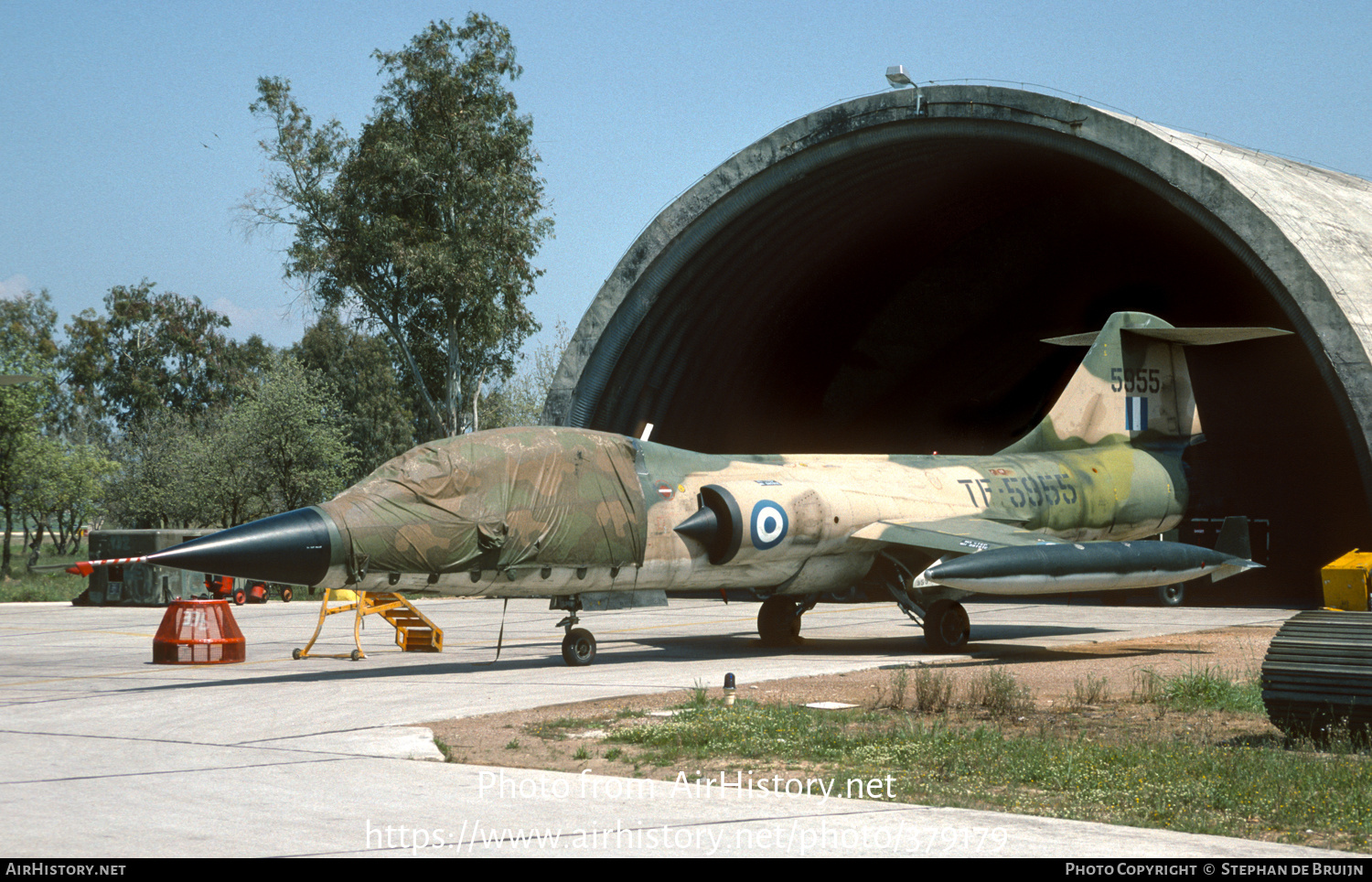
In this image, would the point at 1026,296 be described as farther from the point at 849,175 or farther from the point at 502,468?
the point at 502,468

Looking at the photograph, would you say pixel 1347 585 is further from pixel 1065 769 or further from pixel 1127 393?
pixel 1065 769

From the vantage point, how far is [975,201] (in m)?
33.7

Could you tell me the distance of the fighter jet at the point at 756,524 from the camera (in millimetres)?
Answer: 14461

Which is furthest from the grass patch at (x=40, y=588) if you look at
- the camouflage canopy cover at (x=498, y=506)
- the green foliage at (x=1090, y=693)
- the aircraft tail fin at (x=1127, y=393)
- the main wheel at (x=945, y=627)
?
the green foliage at (x=1090, y=693)

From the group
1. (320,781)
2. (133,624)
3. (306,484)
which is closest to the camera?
(320,781)

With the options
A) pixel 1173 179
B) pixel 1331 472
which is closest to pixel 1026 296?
pixel 1331 472

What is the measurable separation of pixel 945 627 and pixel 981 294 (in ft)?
70.3

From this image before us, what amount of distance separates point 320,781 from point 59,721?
15.4 ft

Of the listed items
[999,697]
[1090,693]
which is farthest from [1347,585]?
[999,697]

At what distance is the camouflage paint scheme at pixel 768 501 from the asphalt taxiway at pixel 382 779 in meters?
1.29

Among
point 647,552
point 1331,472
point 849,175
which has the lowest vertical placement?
point 647,552

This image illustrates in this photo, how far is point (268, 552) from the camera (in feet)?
43.9

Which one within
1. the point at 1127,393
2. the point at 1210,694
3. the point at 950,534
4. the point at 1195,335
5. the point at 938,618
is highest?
the point at 1195,335

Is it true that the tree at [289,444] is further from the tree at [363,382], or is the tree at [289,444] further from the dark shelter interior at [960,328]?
the tree at [363,382]
